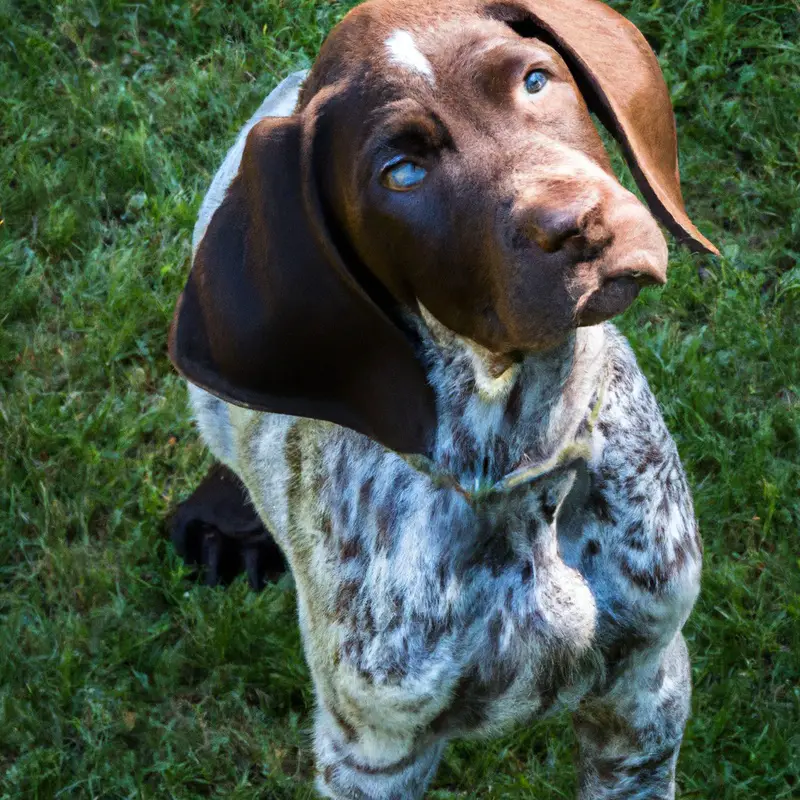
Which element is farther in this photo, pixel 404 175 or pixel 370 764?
pixel 370 764

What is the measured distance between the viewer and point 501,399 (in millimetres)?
2832

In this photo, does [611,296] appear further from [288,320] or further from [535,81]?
[288,320]

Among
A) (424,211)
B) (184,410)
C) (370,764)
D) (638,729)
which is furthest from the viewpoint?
(184,410)

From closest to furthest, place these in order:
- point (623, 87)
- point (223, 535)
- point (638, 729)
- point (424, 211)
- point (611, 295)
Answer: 1. point (611, 295)
2. point (424, 211)
3. point (623, 87)
4. point (638, 729)
5. point (223, 535)

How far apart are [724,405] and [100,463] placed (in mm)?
1970

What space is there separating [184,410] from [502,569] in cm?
221

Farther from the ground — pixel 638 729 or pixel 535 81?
pixel 535 81

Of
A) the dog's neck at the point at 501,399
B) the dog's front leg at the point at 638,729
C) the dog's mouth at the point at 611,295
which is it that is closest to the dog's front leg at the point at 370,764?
the dog's front leg at the point at 638,729

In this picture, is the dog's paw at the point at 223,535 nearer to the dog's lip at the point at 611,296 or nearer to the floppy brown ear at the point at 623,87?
the floppy brown ear at the point at 623,87

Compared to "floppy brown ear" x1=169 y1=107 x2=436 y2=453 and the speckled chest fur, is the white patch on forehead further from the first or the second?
the speckled chest fur

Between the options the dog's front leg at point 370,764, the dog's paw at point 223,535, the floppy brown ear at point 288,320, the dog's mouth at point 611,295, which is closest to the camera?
the dog's mouth at point 611,295

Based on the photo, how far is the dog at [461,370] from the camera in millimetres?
2541

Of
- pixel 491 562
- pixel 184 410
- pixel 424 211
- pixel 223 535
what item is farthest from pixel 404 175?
pixel 184 410

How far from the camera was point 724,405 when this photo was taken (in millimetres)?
4781
